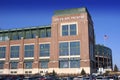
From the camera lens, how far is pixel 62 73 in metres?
85.2

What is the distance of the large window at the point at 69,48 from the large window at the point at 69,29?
3.70 m

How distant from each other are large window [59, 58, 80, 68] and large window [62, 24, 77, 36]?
31.2 ft

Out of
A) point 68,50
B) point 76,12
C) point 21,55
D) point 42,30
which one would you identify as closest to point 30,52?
point 21,55

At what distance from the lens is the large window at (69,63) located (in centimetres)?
8506

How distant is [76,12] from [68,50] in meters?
14.3

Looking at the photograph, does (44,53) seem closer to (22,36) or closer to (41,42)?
(41,42)

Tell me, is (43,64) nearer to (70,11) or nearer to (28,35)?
(28,35)

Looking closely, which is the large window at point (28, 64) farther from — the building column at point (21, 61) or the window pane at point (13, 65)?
the window pane at point (13, 65)

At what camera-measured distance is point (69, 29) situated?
8850 cm

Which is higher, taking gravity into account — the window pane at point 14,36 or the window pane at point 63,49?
the window pane at point 14,36

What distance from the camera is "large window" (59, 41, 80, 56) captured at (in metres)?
85.8

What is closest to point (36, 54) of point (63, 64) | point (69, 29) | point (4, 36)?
point (63, 64)

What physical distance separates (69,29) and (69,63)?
12.4m

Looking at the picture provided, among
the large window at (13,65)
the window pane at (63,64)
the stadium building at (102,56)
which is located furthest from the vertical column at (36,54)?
the stadium building at (102,56)
